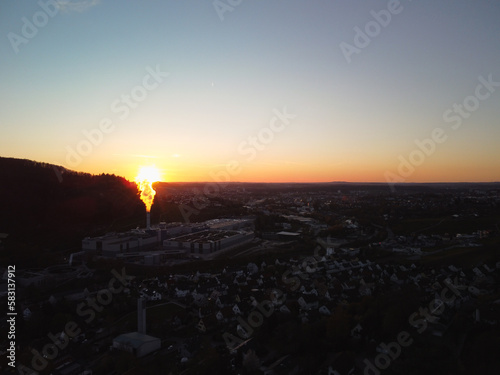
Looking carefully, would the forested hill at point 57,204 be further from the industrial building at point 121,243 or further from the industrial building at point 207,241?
the industrial building at point 207,241

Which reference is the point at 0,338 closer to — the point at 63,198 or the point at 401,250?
the point at 401,250

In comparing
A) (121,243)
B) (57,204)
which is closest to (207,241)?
(121,243)

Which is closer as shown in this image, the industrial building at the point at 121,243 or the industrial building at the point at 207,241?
the industrial building at the point at 121,243

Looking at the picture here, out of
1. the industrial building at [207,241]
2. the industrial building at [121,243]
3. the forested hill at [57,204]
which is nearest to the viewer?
the industrial building at [121,243]

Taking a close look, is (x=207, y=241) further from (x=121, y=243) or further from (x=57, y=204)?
(x=57, y=204)

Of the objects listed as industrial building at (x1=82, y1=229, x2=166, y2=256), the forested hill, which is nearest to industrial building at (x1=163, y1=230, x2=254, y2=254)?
industrial building at (x1=82, y1=229, x2=166, y2=256)

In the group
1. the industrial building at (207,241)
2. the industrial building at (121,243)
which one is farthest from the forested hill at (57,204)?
the industrial building at (207,241)

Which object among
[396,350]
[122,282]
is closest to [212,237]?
[122,282]

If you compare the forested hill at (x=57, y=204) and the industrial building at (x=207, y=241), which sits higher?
the forested hill at (x=57, y=204)

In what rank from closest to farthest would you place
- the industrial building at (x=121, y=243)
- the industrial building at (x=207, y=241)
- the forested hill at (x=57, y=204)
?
the industrial building at (x=121, y=243), the industrial building at (x=207, y=241), the forested hill at (x=57, y=204)
